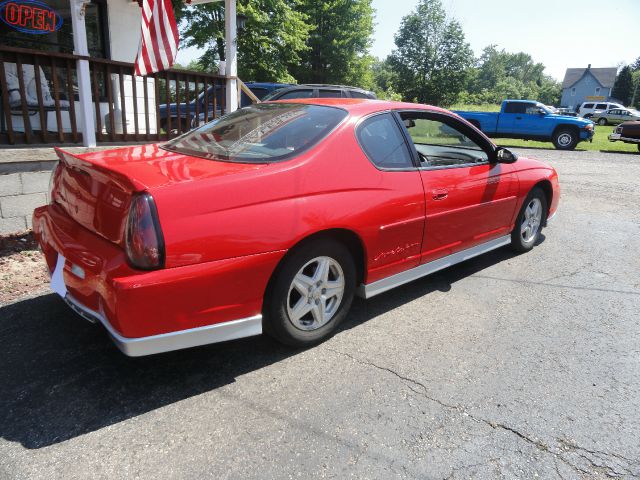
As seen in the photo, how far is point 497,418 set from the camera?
2.32 m

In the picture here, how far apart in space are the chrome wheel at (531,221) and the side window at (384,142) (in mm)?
2139

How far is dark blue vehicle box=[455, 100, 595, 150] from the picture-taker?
17.5m

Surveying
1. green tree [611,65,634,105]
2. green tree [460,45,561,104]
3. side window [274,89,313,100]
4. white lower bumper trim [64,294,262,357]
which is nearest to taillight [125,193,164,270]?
white lower bumper trim [64,294,262,357]

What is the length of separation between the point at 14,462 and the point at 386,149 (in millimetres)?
2742

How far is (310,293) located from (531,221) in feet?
10.7

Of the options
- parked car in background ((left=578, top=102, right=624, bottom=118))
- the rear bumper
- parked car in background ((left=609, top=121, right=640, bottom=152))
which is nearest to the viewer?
the rear bumper

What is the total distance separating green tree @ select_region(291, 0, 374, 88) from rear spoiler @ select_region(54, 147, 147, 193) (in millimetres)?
32438

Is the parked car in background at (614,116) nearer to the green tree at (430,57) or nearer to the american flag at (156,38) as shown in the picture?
the green tree at (430,57)

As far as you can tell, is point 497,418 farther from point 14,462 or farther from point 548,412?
point 14,462

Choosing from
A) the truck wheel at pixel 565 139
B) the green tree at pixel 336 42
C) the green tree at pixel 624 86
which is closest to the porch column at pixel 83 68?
the truck wheel at pixel 565 139

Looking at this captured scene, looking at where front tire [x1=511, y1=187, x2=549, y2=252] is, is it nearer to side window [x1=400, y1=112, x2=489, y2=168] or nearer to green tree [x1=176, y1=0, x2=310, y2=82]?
side window [x1=400, y1=112, x2=489, y2=168]

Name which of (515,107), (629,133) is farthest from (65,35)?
(629,133)

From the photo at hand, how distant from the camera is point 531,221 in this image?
16.2 feet

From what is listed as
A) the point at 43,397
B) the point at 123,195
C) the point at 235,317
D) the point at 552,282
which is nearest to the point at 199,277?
the point at 235,317
